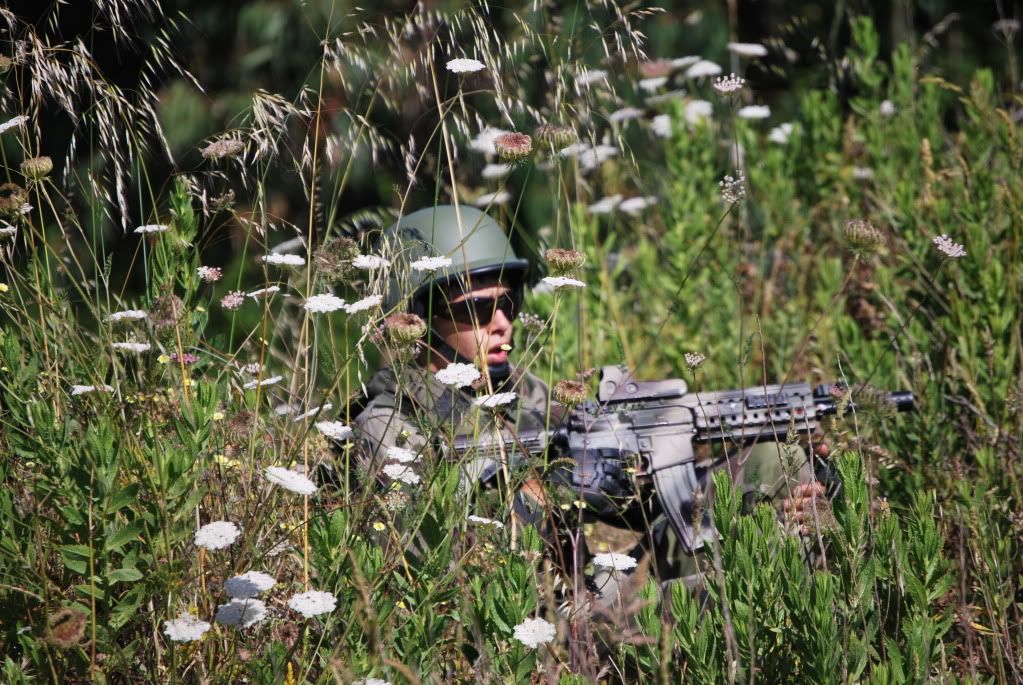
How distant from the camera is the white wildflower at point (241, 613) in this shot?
1650 millimetres

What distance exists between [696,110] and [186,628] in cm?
344

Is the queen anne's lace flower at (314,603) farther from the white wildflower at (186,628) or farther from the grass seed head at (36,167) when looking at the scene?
the grass seed head at (36,167)

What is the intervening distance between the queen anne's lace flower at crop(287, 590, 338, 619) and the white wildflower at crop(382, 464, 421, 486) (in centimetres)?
30

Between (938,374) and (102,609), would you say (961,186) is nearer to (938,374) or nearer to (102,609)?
(938,374)

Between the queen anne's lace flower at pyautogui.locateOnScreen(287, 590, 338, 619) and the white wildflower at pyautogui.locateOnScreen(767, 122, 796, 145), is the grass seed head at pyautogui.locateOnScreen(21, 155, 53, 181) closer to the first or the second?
the queen anne's lace flower at pyautogui.locateOnScreen(287, 590, 338, 619)

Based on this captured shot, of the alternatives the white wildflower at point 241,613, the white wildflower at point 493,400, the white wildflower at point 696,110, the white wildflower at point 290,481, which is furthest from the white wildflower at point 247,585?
the white wildflower at point 696,110

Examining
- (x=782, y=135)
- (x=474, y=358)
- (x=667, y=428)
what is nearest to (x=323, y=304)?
(x=474, y=358)

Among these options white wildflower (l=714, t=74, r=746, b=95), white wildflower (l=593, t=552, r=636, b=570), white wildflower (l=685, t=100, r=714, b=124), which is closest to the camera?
white wildflower (l=593, t=552, r=636, b=570)

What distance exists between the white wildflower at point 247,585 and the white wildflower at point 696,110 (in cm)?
313

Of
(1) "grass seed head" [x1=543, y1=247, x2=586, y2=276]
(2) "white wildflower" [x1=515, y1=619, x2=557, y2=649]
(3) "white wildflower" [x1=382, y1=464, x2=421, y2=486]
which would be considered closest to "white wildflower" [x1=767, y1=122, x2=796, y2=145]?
(1) "grass seed head" [x1=543, y1=247, x2=586, y2=276]

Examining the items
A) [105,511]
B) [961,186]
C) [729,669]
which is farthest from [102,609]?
[961,186]

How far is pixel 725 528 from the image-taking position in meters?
1.75

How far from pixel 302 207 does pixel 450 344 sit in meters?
2.83

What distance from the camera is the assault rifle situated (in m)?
2.68
